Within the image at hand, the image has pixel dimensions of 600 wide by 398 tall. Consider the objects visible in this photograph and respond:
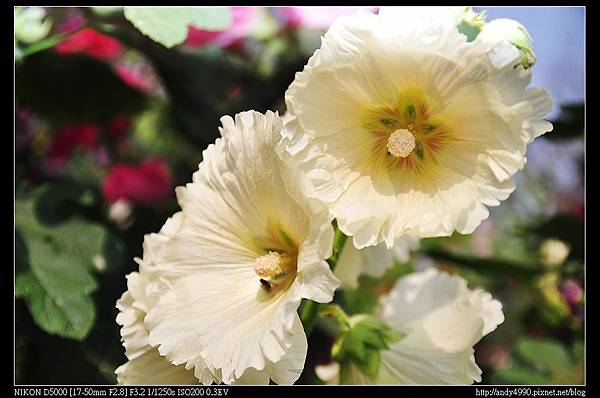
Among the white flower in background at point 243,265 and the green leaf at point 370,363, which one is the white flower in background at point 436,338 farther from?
the white flower in background at point 243,265

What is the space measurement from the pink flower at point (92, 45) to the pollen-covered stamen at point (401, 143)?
0.67 metres

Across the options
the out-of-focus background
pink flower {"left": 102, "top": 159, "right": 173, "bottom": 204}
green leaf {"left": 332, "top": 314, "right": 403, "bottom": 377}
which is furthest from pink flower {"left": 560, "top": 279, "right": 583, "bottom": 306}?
pink flower {"left": 102, "top": 159, "right": 173, "bottom": 204}

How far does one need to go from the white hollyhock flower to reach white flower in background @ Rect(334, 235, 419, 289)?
16cm

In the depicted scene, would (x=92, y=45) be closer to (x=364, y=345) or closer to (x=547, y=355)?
(x=364, y=345)

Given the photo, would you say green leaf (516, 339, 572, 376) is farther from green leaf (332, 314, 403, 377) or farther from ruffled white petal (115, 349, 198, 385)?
ruffled white petal (115, 349, 198, 385)

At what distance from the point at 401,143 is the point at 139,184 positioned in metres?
0.66

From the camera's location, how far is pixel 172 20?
67 cm

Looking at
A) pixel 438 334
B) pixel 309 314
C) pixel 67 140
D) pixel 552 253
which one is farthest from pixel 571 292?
pixel 67 140

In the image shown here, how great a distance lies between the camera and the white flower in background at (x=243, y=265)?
52cm

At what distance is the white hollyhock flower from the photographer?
1.67 ft

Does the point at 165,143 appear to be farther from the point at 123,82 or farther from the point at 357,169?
the point at 357,169

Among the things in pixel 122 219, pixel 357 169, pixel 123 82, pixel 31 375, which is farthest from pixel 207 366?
pixel 123 82

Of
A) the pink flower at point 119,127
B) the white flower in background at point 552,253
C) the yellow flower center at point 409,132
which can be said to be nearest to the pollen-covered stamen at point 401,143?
the yellow flower center at point 409,132
